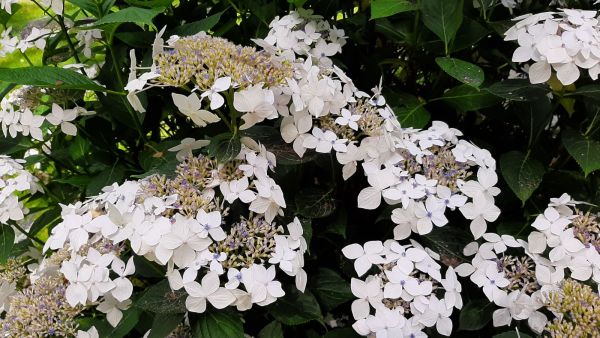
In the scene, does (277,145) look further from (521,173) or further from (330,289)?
(521,173)

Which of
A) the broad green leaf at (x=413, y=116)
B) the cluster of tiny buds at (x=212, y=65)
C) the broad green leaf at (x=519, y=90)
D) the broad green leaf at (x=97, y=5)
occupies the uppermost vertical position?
the cluster of tiny buds at (x=212, y=65)

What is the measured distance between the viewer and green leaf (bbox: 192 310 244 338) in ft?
3.33

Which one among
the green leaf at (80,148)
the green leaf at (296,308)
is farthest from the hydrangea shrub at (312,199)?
the green leaf at (80,148)

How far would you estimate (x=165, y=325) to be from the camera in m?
1.06

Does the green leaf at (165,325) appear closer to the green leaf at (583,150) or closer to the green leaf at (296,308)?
the green leaf at (296,308)

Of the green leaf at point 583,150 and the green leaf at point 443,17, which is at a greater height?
the green leaf at point 443,17

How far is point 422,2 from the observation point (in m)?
1.33

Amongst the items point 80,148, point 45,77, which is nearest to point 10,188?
point 80,148

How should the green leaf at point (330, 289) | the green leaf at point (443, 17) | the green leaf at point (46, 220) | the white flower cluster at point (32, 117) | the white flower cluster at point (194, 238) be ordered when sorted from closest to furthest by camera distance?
the white flower cluster at point (194, 238) → the green leaf at point (330, 289) → the green leaf at point (443, 17) → the white flower cluster at point (32, 117) → the green leaf at point (46, 220)

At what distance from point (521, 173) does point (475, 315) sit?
32 centimetres

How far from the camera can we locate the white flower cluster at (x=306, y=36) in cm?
138

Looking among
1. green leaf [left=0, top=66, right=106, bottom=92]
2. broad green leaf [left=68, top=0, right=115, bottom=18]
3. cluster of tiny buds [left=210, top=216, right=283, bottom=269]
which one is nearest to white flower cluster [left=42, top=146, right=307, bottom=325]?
cluster of tiny buds [left=210, top=216, right=283, bottom=269]

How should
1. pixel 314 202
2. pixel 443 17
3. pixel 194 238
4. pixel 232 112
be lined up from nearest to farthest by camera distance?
pixel 194 238 → pixel 232 112 → pixel 314 202 → pixel 443 17

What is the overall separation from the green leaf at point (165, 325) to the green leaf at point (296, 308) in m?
0.16
